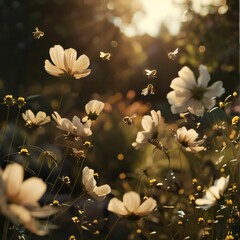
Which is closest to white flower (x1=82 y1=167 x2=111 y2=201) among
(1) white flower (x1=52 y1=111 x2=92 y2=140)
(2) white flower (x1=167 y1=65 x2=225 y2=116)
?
(1) white flower (x1=52 y1=111 x2=92 y2=140)

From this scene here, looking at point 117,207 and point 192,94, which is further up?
point 192,94

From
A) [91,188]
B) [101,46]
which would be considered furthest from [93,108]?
[101,46]

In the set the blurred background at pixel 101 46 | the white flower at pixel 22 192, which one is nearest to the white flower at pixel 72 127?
the white flower at pixel 22 192

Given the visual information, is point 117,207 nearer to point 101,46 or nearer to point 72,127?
point 72,127

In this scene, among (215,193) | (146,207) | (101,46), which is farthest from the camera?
(101,46)

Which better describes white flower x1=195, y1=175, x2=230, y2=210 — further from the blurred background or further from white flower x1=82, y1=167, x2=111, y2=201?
the blurred background

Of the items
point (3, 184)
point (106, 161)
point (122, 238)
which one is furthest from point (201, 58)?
point (3, 184)
